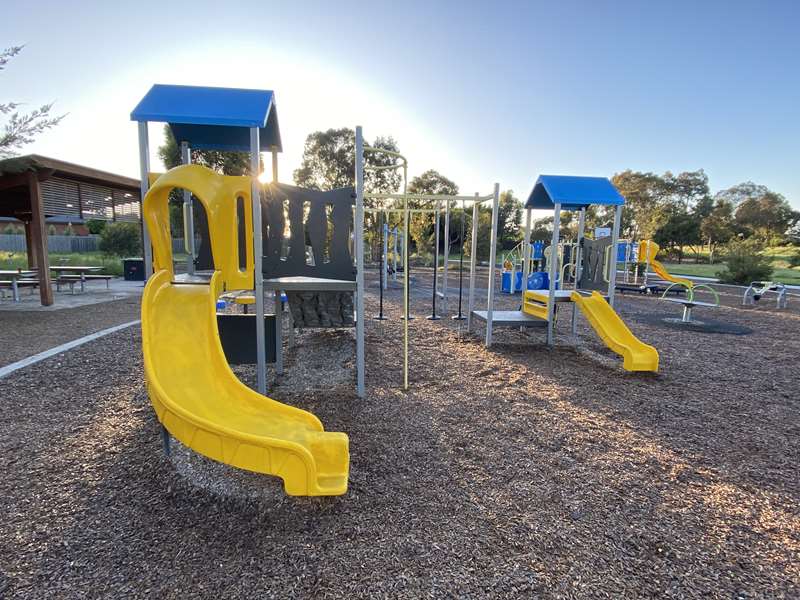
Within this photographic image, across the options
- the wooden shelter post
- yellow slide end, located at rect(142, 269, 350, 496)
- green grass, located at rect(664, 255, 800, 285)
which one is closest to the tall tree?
the wooden shelter post

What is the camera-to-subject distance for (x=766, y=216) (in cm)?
4188

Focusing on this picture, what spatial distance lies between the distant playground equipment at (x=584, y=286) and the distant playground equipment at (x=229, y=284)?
2.97 metres

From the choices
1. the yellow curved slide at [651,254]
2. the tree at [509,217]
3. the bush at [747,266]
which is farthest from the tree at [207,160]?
the bush at [747,266]

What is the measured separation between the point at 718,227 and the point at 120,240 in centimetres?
4940

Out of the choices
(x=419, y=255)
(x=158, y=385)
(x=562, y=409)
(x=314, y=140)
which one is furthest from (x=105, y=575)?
(x=314, y=140)

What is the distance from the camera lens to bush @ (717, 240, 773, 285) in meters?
16.6

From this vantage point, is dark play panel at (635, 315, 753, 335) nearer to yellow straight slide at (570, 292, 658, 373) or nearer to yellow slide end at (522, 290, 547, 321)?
yellow straight slide at (570, 292, 658, 373)

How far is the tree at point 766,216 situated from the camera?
41.8m

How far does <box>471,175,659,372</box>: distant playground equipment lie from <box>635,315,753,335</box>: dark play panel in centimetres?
255

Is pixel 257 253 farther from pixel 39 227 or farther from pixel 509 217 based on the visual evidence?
pixel 509 217

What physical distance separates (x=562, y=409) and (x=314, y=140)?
3175 cm

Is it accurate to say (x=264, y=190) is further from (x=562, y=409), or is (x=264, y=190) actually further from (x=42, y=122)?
(x=42, y=122)

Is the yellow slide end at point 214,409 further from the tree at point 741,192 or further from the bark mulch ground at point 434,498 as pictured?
the tree at point 741,192

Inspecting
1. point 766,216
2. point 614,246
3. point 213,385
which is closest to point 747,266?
point 614,246
